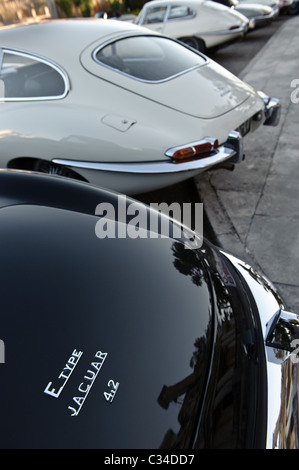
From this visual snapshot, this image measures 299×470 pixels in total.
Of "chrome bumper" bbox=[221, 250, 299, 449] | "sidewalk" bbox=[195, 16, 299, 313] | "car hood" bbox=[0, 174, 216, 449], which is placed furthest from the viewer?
"sidewalk" bbox=[195, 16, 299, 313]

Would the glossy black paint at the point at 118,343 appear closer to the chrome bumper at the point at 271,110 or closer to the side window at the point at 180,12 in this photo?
the chrome bumper at the point at 271,110

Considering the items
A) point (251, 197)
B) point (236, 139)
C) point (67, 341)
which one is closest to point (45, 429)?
point (67, 341)

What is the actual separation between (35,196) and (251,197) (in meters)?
2.39

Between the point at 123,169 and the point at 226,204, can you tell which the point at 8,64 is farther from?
the point at 226,204

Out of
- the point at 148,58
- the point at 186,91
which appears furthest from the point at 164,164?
the point at 148,58

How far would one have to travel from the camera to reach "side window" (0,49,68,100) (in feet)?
10.7

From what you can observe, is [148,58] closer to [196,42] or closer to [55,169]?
[55,169]

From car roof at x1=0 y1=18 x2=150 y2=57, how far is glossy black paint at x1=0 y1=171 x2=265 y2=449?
2313 mm

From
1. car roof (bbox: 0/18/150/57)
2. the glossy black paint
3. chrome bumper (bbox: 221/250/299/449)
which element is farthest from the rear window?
chrome bumper (bbox: 221/250/299/449)

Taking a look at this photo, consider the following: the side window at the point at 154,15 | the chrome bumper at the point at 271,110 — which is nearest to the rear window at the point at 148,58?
the chrome bumper at the point at 271,110

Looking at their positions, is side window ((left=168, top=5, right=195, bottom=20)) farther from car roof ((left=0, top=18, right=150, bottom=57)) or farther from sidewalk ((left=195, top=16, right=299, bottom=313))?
car roof ((left=0, top=18, right=150, bottom=57))

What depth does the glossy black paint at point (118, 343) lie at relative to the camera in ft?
3.05

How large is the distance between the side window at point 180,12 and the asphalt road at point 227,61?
1.08 m

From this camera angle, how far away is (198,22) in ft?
26.8
